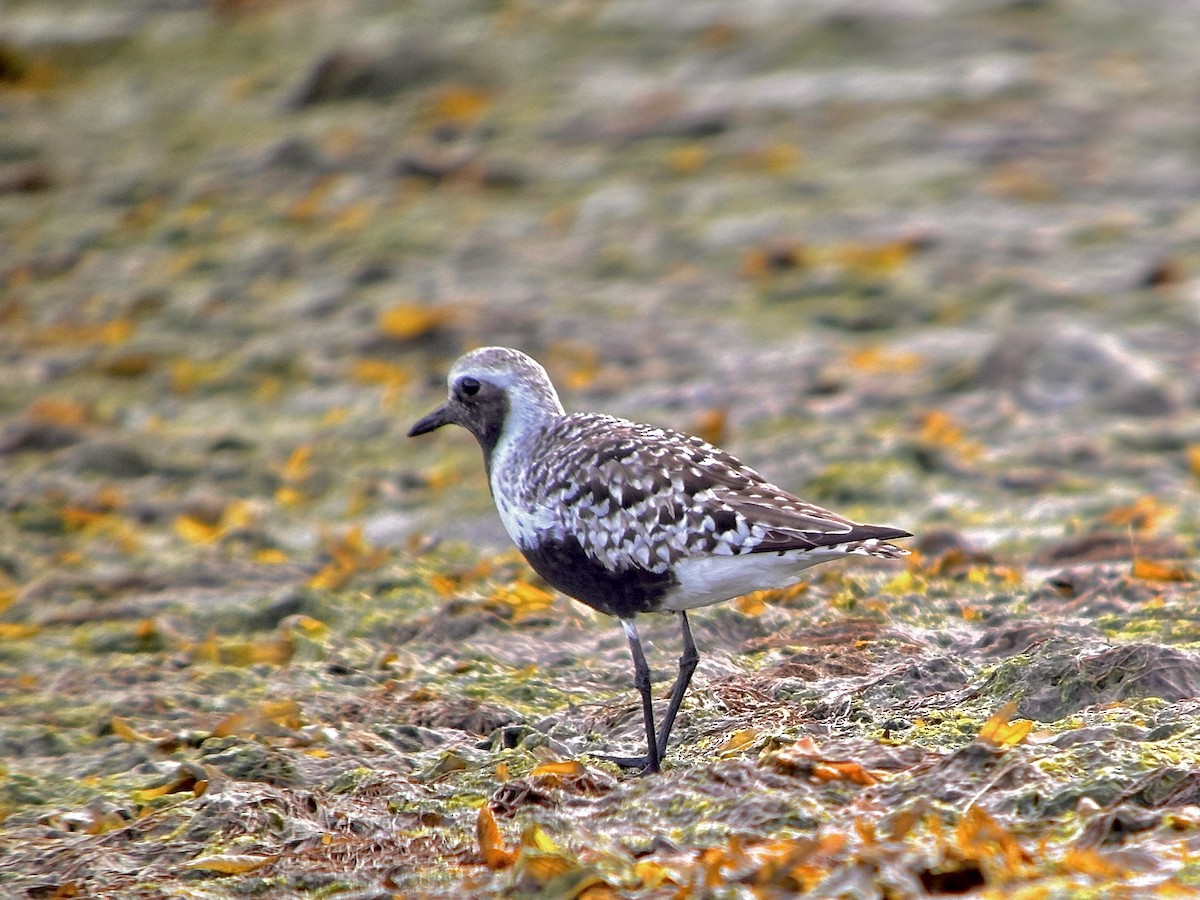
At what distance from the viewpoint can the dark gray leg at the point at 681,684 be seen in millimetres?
6512

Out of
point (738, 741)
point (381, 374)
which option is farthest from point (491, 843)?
point (381, 374)

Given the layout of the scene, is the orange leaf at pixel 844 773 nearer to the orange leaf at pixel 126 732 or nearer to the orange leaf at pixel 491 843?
the orange leaf at pixel 491 843

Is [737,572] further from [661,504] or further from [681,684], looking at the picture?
[681,684]

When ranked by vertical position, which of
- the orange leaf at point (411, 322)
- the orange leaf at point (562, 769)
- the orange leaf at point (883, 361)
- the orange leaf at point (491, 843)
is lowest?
the orange leaf at point (883, 361)

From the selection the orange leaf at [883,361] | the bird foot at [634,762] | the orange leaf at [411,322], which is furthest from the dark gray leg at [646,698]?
the orange leaf at [411,322]

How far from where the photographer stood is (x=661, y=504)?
254 inches

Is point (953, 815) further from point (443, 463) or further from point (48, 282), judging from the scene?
point (48, 282)

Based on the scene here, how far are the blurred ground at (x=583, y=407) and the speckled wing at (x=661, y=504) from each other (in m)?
0.74

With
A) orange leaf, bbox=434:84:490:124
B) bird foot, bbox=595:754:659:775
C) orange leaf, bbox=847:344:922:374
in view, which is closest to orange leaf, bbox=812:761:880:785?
bird foot, bbox=595:754:659:775

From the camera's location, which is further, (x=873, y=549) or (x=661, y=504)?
(x=661, y=504)

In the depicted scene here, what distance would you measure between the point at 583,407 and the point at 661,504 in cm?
552

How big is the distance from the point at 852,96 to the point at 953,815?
12.0 m

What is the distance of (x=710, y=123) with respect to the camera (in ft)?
53.6

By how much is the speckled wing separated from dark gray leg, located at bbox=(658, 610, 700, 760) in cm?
43
